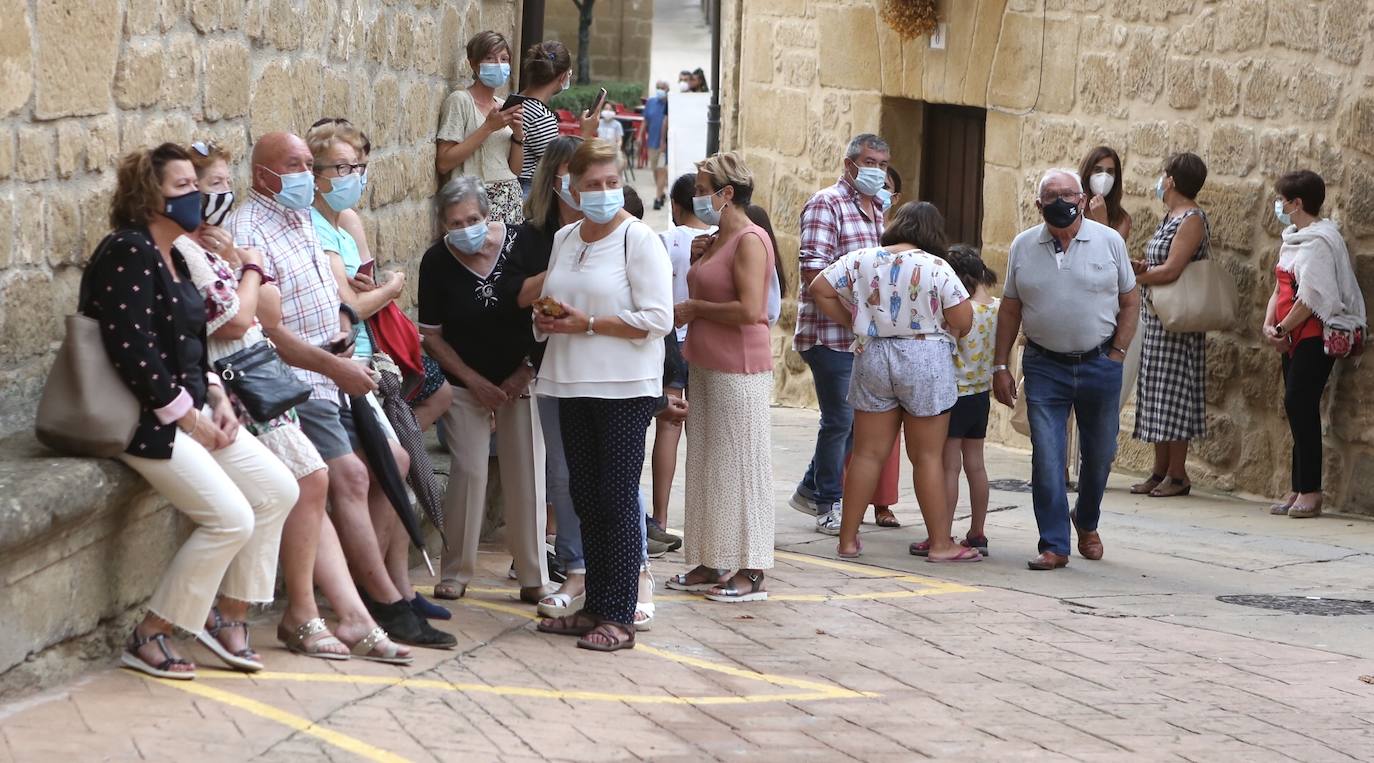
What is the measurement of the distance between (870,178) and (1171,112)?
2917mm

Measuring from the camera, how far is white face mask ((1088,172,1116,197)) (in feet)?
32.9

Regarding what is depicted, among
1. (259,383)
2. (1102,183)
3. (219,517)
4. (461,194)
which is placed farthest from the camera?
(1102,183)

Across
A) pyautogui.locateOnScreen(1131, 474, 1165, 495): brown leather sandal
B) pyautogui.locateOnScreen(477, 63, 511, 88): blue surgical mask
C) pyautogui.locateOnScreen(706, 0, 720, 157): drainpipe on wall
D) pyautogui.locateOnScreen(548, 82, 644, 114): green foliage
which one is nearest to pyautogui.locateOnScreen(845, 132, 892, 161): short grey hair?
pyautogui.locateOnScreen(477, 63, 511, 88): blue surgical mask

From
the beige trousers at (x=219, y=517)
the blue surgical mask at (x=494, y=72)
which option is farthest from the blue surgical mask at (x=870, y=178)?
the beige trousers at (x=219, y=517)

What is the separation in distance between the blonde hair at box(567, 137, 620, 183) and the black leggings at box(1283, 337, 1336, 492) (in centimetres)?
478

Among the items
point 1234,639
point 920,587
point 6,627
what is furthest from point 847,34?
point 6,627

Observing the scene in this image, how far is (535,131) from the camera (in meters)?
8.88

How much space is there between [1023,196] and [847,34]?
2277 millimetres

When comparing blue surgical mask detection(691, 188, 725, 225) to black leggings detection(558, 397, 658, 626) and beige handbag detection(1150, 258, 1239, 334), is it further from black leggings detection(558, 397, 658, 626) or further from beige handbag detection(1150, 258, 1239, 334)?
beige handbag detection(1150, 258, 1239, 334)

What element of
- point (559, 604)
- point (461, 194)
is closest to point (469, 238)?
point (461, 194)

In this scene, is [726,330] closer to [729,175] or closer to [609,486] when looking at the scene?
[729,175]

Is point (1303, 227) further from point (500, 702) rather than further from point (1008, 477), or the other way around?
point (500, 702)

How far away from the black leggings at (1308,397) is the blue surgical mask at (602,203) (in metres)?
4.81

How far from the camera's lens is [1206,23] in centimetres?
1065
